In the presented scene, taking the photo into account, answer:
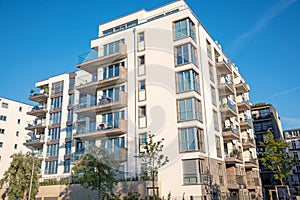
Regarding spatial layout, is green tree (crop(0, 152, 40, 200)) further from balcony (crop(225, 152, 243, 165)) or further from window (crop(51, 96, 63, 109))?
balcony (crop(225, 152, 243, 165))

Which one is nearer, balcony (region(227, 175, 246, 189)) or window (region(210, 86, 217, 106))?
balcony (region(227, 175, 246, 189))

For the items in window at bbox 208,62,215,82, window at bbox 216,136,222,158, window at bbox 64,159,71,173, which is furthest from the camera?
window at bbox 64,159,71,173

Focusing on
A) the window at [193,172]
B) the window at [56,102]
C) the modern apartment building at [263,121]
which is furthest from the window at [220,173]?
the modern apartment building at [263,121]

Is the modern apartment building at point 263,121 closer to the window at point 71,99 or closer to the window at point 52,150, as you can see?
the window at point 71,99

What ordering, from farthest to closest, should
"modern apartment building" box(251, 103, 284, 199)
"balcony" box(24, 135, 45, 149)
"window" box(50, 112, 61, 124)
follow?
1. "modern apartment building" box(251, 103, 284, 199)
2. "window" box(50, 112, 61, 124)
3. "balcony" box(24, 135, 45, 149)

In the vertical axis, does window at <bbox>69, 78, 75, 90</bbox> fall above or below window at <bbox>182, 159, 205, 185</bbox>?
→ above

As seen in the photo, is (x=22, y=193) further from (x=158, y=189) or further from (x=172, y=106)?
(x=172, y=106)

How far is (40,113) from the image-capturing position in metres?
42.2

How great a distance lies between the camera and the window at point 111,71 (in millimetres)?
28197

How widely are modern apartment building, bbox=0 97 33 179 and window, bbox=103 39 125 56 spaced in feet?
99.2

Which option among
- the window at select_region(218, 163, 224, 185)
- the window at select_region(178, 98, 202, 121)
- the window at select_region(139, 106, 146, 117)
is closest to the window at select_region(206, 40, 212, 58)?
the window at select_region(178, 98, 202, 121)

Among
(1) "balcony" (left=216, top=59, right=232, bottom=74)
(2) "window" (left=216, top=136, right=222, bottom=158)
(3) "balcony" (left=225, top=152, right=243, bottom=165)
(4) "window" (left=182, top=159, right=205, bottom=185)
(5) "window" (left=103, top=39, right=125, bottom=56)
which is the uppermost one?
(5) "window" (left=103, top=39, right=125, bottom=56)

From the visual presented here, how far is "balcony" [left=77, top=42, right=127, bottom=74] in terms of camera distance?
28.5 metres

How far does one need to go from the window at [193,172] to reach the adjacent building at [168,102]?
2.9 inches
